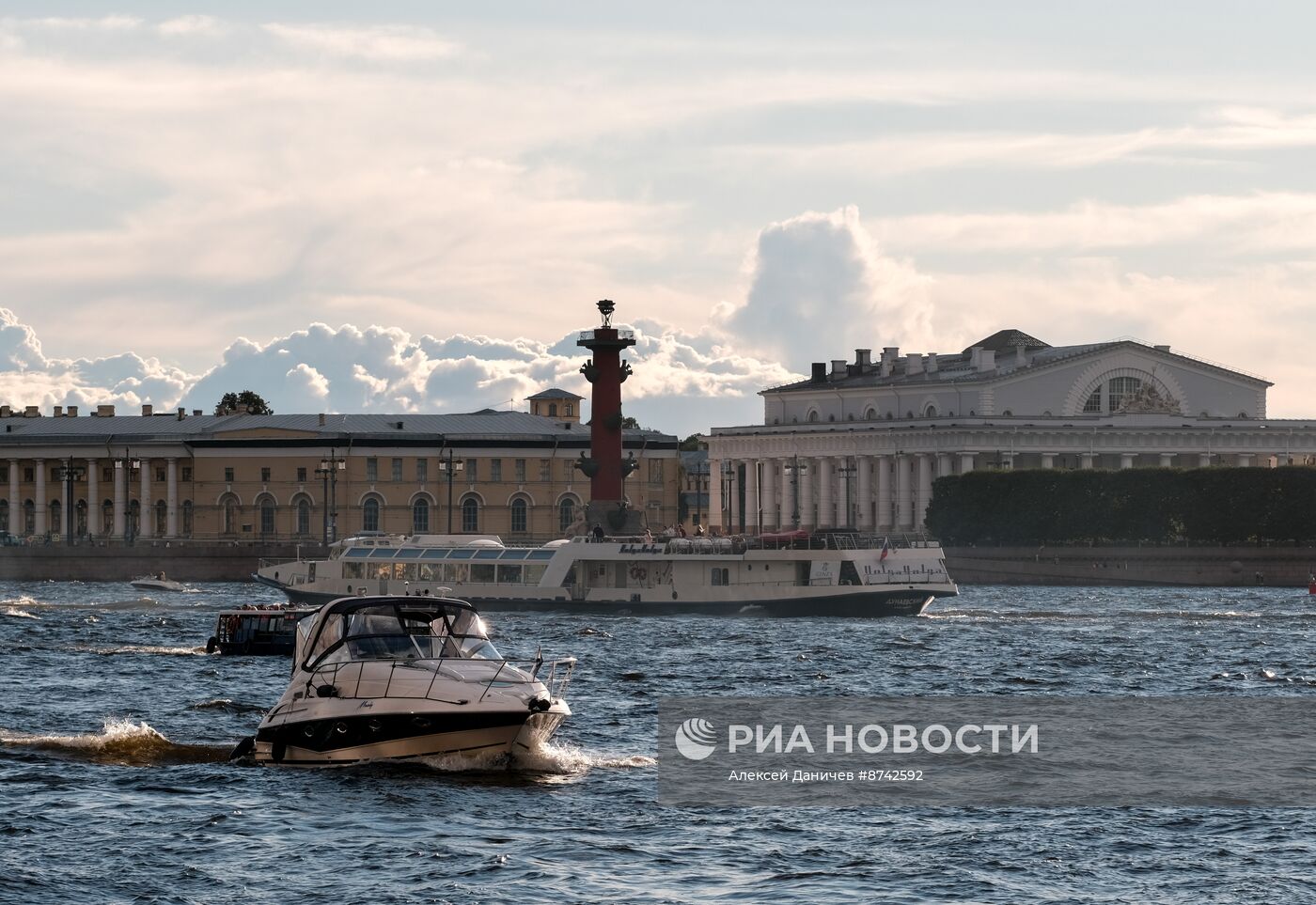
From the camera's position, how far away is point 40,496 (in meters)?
149

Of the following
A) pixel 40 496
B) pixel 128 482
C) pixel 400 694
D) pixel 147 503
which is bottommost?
pixel 400 694

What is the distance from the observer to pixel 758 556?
79.5 meters

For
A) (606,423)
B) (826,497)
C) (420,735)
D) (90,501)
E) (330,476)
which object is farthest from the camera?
(826,497)

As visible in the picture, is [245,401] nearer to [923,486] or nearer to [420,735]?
[923,486]

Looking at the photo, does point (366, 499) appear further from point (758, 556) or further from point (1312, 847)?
point (1312, 847)

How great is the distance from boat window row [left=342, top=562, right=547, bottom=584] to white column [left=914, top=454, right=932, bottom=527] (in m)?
68.9

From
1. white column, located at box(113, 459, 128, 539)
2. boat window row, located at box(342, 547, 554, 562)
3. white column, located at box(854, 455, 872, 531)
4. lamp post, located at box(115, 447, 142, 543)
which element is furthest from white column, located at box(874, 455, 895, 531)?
boat window row, located at box(342, 547, 554, 562)

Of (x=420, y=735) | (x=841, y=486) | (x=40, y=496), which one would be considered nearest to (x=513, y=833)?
(x=420, y=735)

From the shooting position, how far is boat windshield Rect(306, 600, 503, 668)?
3089cm

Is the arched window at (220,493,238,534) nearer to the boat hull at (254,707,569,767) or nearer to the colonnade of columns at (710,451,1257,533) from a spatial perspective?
the colonnade of columns at (710,451,1257,533)

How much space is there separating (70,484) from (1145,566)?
59.2 m

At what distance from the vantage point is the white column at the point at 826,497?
158625mm

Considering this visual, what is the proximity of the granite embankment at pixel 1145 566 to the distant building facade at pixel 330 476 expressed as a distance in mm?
26729

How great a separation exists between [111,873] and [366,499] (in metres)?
117
